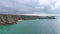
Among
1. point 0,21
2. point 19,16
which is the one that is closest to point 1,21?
point 0,21

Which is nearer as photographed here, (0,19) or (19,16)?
(0,19)

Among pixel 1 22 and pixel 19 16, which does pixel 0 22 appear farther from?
pixel 19 16

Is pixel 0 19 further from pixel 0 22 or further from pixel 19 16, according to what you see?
pixel 19 16

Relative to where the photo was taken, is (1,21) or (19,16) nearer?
(1,21)

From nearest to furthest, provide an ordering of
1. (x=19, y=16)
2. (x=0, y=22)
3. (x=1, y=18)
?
(x=0, y=22), (x=1, y=18), (x=19, y=16)

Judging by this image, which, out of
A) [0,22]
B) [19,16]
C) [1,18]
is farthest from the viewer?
[19,16]

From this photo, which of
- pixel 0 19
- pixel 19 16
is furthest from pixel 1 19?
pixel 19 16

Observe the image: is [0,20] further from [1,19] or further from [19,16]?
[19,16]
